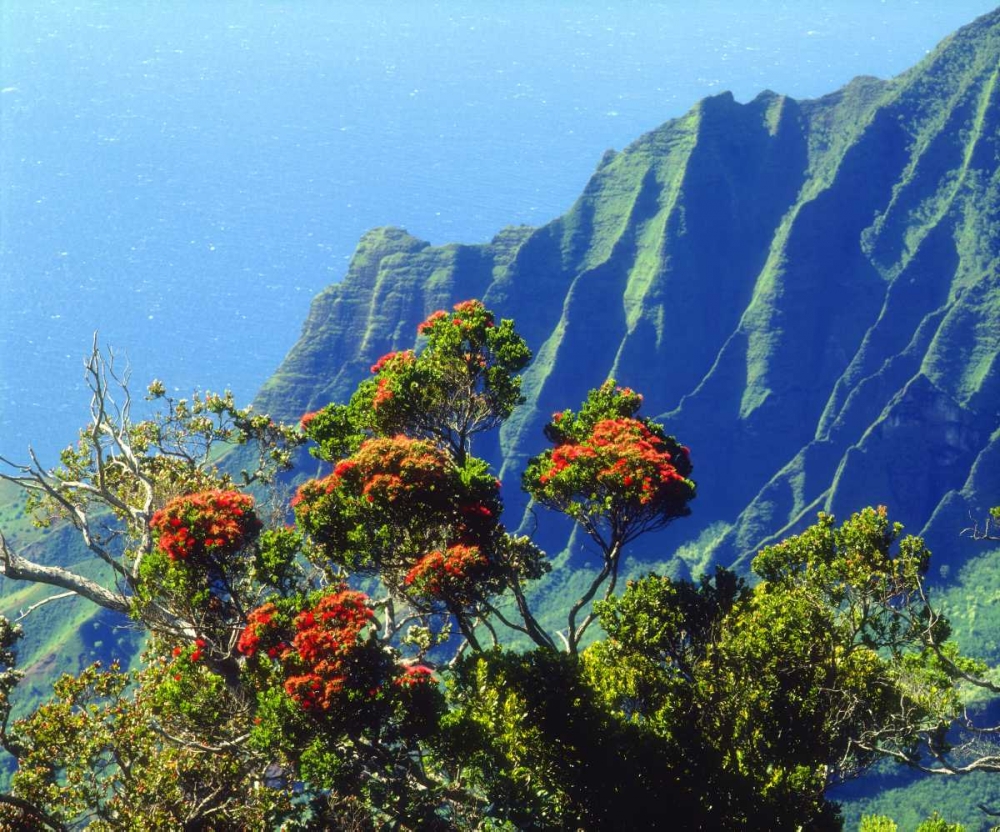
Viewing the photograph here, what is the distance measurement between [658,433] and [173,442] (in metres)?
15.9

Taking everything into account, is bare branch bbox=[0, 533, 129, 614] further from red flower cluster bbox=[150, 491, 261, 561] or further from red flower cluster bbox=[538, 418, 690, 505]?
red flower cluster bbox=[538, 418, 690, 505]

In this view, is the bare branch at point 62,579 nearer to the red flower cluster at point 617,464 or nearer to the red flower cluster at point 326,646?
the red flower cluster at point 326,646

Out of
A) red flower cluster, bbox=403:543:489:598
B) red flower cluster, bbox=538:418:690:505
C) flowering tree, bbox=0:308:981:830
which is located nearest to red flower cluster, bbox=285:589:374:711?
flowering tree, bbox=0:308:981:830

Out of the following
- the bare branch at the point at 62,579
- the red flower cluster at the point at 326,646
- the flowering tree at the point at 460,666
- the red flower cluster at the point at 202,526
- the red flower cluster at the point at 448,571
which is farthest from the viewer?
the bare branch at the point at 62,579

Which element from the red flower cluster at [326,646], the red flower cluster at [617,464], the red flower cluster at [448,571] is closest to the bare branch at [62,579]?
the red flower cluster at [326,646]

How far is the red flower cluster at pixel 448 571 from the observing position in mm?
22766

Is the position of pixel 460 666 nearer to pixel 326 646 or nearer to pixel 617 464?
pixel 326 646

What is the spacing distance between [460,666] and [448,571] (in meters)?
3.21

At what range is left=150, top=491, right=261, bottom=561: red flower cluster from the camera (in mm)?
23812

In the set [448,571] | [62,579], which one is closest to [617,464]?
→ [448,571]

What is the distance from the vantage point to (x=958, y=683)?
30141 millimetres

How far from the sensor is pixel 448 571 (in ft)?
74.7

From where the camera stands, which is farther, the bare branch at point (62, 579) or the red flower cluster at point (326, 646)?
the bare branch at point (62, 579)

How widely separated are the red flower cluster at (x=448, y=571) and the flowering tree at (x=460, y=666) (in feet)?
0.15
